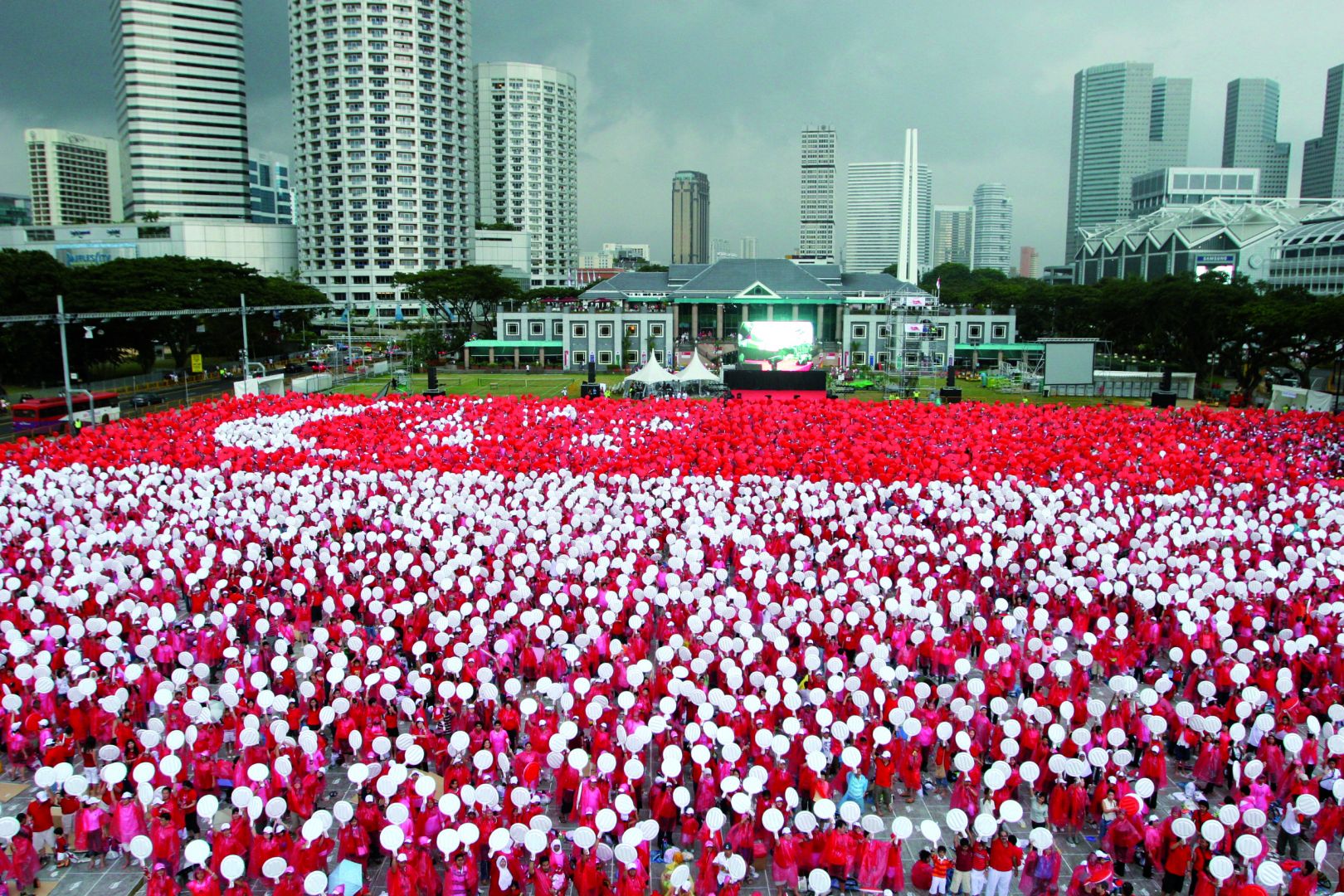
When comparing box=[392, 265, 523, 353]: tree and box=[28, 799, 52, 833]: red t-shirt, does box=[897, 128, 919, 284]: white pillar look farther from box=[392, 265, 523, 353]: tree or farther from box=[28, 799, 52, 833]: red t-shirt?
box=[28, 799, 52, 833]: red t-shirt

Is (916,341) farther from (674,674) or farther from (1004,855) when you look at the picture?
(1004,855)

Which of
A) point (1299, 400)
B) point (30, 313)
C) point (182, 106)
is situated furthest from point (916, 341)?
point (182, 106)

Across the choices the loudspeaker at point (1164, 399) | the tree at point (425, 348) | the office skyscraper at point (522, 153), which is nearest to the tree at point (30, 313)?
the tree at point (425, 348)

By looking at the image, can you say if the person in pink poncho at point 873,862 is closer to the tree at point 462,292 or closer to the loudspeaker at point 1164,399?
the loudspeaker at point 1164,399

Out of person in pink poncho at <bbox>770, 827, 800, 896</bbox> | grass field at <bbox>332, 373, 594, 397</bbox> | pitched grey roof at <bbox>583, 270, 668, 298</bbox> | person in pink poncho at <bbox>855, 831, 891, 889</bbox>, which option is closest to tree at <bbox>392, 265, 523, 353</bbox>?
pitched grey roof at <bbox>583, 270, 668, 298</bbox>

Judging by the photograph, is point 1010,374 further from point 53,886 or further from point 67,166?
point 67,166
